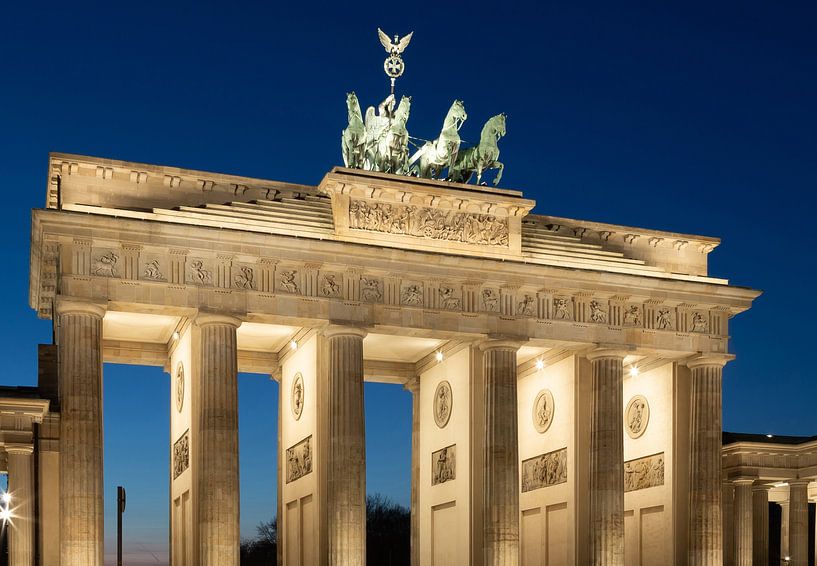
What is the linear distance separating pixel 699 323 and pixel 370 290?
596 inches

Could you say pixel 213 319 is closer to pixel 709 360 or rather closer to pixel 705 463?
pixel 709 360

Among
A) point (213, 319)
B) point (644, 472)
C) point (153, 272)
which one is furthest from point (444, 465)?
point (153, 272)

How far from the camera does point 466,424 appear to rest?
53.0m

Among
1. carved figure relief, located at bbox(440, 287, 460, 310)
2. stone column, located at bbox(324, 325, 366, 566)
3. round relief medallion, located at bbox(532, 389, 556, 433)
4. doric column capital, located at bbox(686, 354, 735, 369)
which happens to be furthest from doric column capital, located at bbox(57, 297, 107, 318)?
doric column capital, located at bbox(686, 354, 735, 369)

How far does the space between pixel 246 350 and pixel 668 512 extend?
19.9m

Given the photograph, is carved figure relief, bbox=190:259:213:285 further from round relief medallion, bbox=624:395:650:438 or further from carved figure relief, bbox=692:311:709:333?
round relief medallion, bbox=624:395:650:438

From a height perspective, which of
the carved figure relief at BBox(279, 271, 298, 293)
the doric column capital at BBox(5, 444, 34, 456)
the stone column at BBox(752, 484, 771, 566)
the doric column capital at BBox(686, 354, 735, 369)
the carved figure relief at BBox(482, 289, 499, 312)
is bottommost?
the stone column at BBox(752, 484, 771, 566)

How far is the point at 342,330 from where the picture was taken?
48.8 metres

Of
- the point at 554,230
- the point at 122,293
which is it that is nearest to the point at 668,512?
the point at 554,230

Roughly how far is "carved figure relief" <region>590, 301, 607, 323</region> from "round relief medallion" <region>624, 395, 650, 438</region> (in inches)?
257

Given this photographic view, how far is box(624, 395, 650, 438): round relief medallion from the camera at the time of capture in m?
57.7

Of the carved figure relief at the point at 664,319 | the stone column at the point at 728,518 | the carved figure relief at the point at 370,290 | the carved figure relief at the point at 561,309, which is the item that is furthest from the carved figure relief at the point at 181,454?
the stone column at the point at 728,518

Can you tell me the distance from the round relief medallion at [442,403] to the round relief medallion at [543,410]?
186 inches

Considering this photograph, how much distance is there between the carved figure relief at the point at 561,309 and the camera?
52531 millimetres
